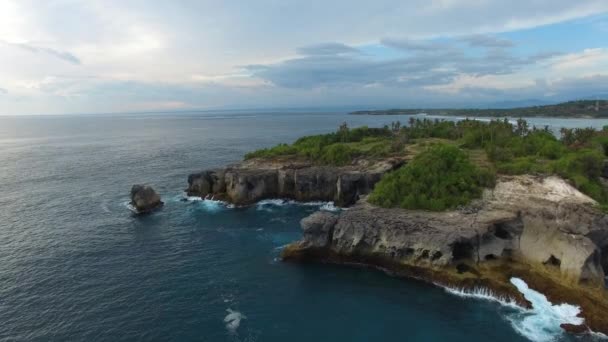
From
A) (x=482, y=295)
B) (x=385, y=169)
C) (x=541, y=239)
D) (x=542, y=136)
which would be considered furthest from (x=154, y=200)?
(x=542, y=136)

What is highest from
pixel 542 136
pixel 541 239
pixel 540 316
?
pixel 542 136

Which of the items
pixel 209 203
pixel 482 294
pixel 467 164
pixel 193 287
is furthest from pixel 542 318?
pixel 209 203

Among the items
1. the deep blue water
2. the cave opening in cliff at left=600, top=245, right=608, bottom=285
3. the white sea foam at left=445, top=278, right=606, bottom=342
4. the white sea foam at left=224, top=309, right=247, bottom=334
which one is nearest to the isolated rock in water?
the deep blue water

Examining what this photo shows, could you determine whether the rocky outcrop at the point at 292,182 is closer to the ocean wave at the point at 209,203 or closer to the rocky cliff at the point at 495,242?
the ocean wave at the point at 209,203

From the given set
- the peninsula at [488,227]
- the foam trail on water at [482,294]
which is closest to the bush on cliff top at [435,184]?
→ the peninsula at [488,227]

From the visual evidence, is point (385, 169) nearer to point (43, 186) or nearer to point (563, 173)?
point (563, 173)

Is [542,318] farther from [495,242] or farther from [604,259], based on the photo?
[604,259]

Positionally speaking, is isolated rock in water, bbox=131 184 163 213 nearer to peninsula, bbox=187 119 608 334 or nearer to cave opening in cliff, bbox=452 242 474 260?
peninsula, bbox=187 119 608 334

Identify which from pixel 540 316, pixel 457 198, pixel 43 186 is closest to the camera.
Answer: pixel 540 316
